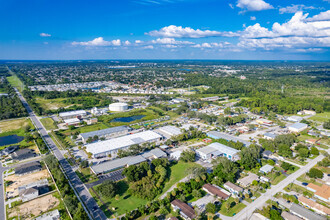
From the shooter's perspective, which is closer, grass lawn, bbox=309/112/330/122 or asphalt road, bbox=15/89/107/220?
asphalt road, bbox=15/89/107/220

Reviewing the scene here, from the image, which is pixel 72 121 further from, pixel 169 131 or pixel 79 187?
pixel 79 187

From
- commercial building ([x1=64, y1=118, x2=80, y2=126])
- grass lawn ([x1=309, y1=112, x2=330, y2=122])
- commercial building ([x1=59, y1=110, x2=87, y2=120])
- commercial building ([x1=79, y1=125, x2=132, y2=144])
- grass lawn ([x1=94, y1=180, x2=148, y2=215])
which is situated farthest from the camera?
grass lawn ([x1=309, y1=112, x2=330, y2=122])

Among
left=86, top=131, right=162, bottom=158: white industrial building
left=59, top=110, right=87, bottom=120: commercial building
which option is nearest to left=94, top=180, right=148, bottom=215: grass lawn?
left=86, top=131, right=162, bottom=158: white industrial building

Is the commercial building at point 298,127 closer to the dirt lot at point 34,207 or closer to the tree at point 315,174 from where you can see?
the tree at point 315,174

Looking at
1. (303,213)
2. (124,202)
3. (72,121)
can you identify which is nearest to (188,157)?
(124,202)

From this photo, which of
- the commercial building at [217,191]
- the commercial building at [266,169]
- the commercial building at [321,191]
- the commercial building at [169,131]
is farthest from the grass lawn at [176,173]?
the commercial building at [321,191]

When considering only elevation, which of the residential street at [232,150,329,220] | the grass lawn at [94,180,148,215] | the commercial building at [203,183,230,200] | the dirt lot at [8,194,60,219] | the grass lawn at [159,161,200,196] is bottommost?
the residential street at [232,150,329,220]

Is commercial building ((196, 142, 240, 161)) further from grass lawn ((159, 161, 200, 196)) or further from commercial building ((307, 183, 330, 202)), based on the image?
commercial building ((307, 183, 330, 202))
